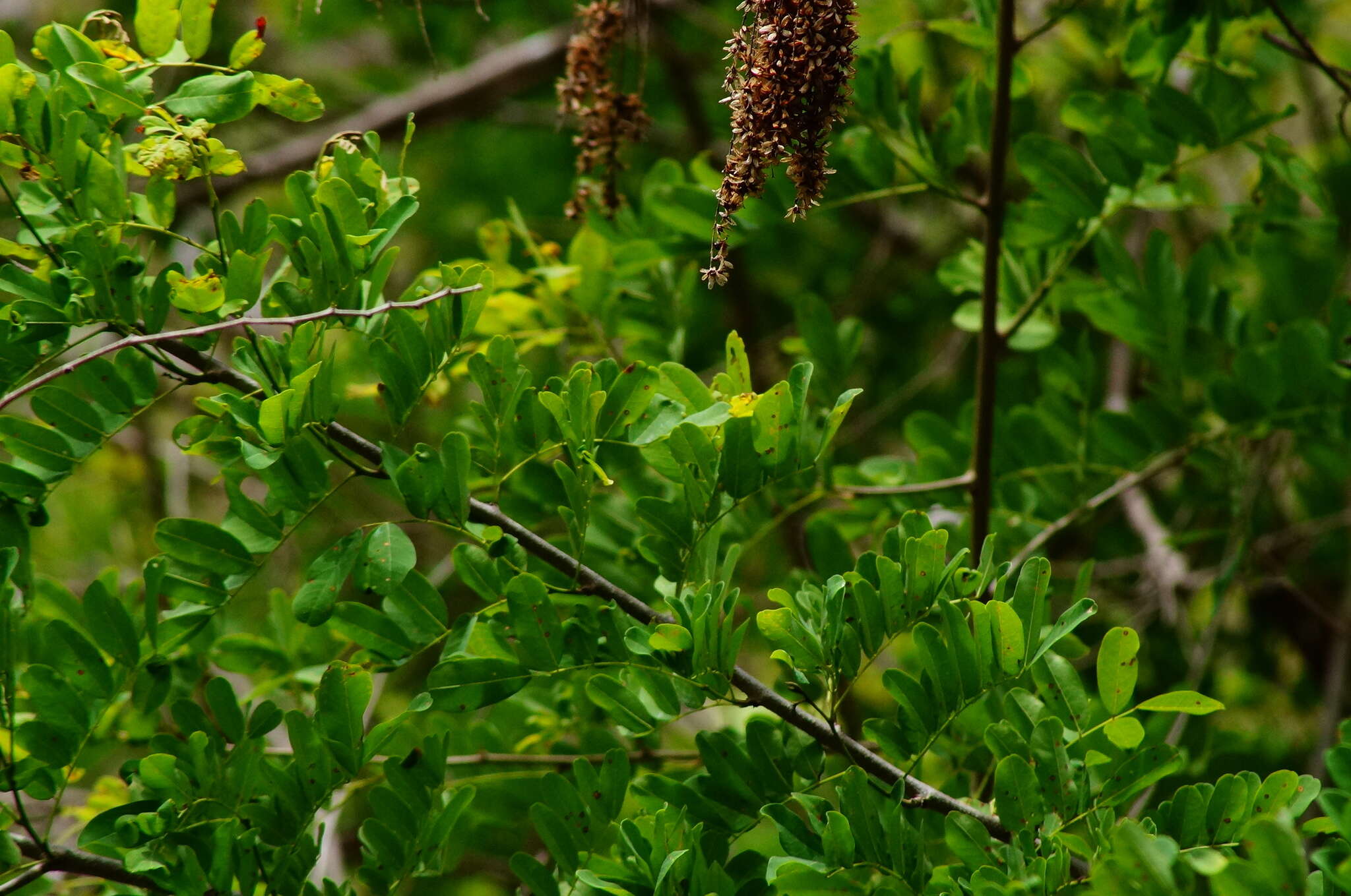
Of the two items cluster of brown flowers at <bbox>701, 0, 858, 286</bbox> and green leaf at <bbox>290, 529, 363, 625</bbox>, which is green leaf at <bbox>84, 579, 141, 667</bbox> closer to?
green leaf at <bbox>290, 529, 363, 625</bbox>

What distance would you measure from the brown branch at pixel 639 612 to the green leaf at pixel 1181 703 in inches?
6.3

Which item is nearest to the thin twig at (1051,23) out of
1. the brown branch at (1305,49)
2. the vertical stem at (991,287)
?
the vertical stem at (991,287)

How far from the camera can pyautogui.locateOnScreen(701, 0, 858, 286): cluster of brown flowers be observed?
953 mm

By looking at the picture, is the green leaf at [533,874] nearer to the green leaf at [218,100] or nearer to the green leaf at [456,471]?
the green leaf at [456,471]

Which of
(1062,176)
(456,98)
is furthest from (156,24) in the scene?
(456,98)

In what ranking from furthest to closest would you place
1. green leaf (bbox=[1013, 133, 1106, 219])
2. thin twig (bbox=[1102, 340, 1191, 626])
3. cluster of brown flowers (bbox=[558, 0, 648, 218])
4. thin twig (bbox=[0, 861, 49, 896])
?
thin twig (bbox=[1102, 340, 1191, 626]) < green leaf (bbox=[1013, 133, 1106, 219]) < cluster of brown flowers (bbox=[558, 0, 648, 218]) < thin twig (bbox=[0, 861, 49, 896])

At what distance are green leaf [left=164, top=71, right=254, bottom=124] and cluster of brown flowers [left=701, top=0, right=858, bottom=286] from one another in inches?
18.2

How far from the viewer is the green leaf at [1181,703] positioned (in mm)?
947

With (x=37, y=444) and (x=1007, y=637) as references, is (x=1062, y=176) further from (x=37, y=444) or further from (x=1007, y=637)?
(x=37, y=444)

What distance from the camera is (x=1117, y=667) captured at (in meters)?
0.97

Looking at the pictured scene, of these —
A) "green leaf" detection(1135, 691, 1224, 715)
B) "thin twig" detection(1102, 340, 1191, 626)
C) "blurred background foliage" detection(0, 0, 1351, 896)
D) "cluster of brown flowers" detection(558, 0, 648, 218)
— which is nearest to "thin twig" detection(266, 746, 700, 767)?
"blurred background foliage" detection(0, 0, 1351, 896)

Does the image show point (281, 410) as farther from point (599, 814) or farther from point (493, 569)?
point (599, 814)

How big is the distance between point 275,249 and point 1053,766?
5.45 ft

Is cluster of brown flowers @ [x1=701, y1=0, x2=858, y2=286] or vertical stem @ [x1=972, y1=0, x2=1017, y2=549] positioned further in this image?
vertical stem @ [x1=972, y1=0, x2=1017, y2=549]
